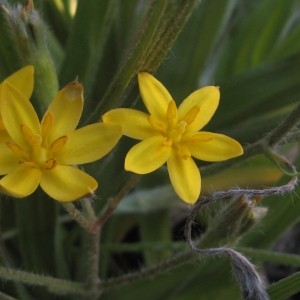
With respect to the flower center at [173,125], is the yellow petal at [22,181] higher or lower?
lower

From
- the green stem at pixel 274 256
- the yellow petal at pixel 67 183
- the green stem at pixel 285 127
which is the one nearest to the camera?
the yellow petal at pixel 67 183

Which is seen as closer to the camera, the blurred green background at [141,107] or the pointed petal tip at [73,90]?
the pointed petal tip at [73,90]

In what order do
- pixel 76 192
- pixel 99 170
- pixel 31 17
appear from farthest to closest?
pixel 99 170, pixel 31 17, pixel 76 192

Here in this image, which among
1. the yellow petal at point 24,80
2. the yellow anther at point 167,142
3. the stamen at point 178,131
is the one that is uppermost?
the yellow petal at point 24,80

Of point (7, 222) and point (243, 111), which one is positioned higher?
point (243, 111)

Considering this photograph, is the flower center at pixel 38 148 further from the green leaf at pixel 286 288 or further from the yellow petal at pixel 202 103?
the green leaf at pixel 286 288

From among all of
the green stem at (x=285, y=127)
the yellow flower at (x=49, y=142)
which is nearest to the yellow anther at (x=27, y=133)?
the yellow flower at (x=49, y=142)

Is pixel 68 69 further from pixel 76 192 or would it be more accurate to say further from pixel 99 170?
pixel 76 192

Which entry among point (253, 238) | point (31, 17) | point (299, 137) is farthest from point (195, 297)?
point (31, 17)

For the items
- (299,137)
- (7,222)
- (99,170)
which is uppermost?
(299,137)
